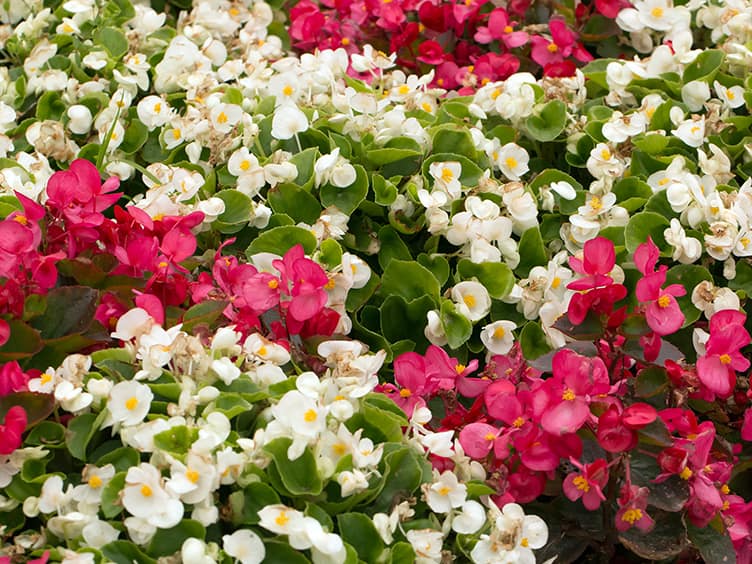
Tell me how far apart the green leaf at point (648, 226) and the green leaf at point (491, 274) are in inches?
8.2

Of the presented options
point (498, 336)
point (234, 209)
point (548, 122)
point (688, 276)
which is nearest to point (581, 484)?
point (498, 336)

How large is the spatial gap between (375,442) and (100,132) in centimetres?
97

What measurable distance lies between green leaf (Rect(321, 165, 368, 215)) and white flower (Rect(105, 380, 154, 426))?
64 centimetres

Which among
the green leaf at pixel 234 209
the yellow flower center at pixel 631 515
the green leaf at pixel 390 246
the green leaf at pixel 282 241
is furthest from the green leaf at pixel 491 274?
the yellow flower center at pixel 631 515

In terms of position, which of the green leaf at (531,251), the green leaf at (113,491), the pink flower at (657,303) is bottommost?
the green leaf at (531,251)

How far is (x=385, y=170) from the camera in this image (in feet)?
6.55

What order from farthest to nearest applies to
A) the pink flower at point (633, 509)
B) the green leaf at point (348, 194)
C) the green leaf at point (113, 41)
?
the green leaf at point (113, 41), the green leaf at point (348, 194), the pink flower at point (633, 509)

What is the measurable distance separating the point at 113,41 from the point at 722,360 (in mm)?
1428

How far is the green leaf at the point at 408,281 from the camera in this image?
1817 millimetres

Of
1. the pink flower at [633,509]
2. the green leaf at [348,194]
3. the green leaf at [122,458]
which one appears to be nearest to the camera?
the green leaf at [122,458]

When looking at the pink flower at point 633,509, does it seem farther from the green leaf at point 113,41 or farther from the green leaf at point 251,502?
the green leaf at point 113,41

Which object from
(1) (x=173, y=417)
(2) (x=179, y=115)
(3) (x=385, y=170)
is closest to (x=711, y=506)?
(1) (x=173, y=417)

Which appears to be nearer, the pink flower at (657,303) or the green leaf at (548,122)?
the pink flower at (657,303)

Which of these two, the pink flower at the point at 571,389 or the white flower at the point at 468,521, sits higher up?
the pink flower at the point at 571,389
